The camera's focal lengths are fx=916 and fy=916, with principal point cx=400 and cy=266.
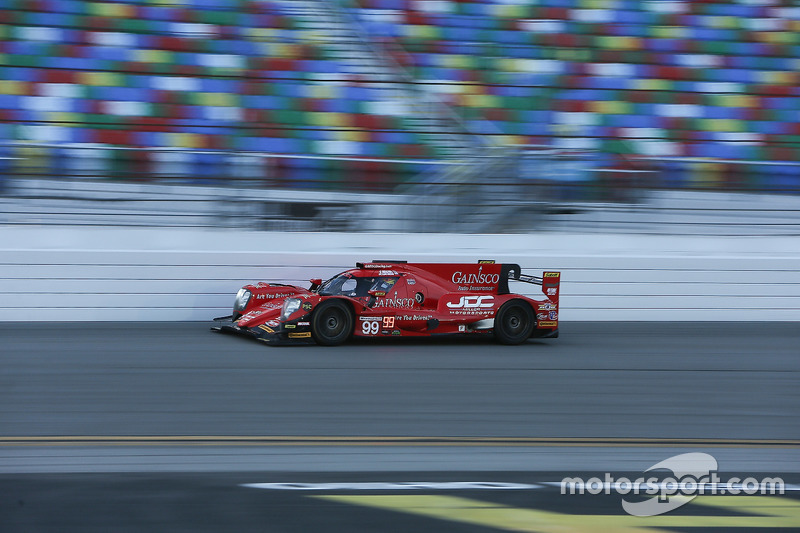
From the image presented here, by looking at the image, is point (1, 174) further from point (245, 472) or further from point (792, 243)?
point (792, 243)

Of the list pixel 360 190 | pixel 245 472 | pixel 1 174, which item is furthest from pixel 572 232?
pixel 245 472

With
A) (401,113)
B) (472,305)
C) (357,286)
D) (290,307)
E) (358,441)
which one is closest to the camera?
(358,441)

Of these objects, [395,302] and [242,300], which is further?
[242,300]

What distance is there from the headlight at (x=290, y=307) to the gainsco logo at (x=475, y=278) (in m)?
1.65

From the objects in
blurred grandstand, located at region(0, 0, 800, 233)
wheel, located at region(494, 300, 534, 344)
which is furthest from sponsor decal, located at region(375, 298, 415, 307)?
blurred grandstand, located at region(0, 0, 800, 233)

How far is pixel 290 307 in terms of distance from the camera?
833cm

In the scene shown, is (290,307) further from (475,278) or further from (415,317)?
(475,278)

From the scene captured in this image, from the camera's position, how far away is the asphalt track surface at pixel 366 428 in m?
3.69

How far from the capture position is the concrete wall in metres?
9.75

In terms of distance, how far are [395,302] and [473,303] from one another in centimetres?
80

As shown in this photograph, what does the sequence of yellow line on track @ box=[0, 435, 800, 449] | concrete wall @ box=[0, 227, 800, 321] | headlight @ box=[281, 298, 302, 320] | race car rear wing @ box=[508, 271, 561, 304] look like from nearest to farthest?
yellow line on track @ box=[0, 435, 800, 449] < headlight @ box=[281, 298, 302, 320] < race car rear wing @ box=[508, 271, 561, 304] < concrete wall @ box=[0, 227, 800, 321]

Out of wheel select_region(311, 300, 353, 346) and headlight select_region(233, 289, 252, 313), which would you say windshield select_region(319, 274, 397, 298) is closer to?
wheel select_region(311, 300, 353, 346)

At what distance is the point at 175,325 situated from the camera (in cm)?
967

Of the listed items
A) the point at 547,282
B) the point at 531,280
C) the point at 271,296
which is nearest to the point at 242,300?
the point at 271,296
